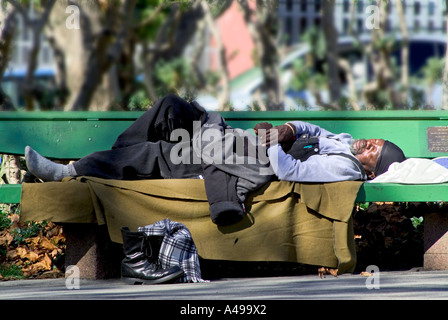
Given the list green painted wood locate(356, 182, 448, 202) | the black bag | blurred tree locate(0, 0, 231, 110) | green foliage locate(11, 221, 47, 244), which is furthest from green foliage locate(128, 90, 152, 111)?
blurred tree locate(0, 0, 231, 110)

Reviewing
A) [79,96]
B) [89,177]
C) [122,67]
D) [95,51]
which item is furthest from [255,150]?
[122,67]

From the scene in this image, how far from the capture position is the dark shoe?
15.2ft

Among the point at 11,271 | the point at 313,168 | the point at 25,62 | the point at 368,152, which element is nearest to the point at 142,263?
the point at 11,271

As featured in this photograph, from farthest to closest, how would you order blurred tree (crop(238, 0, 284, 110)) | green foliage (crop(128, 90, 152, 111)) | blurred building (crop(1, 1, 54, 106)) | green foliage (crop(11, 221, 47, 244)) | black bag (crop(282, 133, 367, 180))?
blurred building (crop(1, 1, 54, 106))
blurred tree (crop(238, 0, 284, 110))
green foliage (crop(128, 90, 152, 111))
green foliage (crop(11, 221, 47, 244))
black bag (crop(282, 133, 367, 180))

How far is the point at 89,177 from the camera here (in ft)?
16.0

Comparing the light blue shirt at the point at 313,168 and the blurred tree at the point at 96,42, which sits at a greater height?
the blurred tree at the point at 96,42

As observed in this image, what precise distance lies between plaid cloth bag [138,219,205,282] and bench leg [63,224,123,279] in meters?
0.29

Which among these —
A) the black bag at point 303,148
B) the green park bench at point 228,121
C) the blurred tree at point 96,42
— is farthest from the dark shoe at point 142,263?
the blurred tree at point 96,42

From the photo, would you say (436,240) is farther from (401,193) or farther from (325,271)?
A: (325,271)

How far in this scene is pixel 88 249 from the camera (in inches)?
189

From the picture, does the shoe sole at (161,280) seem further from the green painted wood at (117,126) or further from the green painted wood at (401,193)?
the green painted wood at (117,126)

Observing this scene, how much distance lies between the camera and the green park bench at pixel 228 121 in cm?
577

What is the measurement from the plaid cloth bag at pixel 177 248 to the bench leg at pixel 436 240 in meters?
1.49

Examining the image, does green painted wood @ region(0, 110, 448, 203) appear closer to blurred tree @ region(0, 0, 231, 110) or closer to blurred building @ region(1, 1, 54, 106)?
blurred tree @ region(0, 0, 231, 110)
